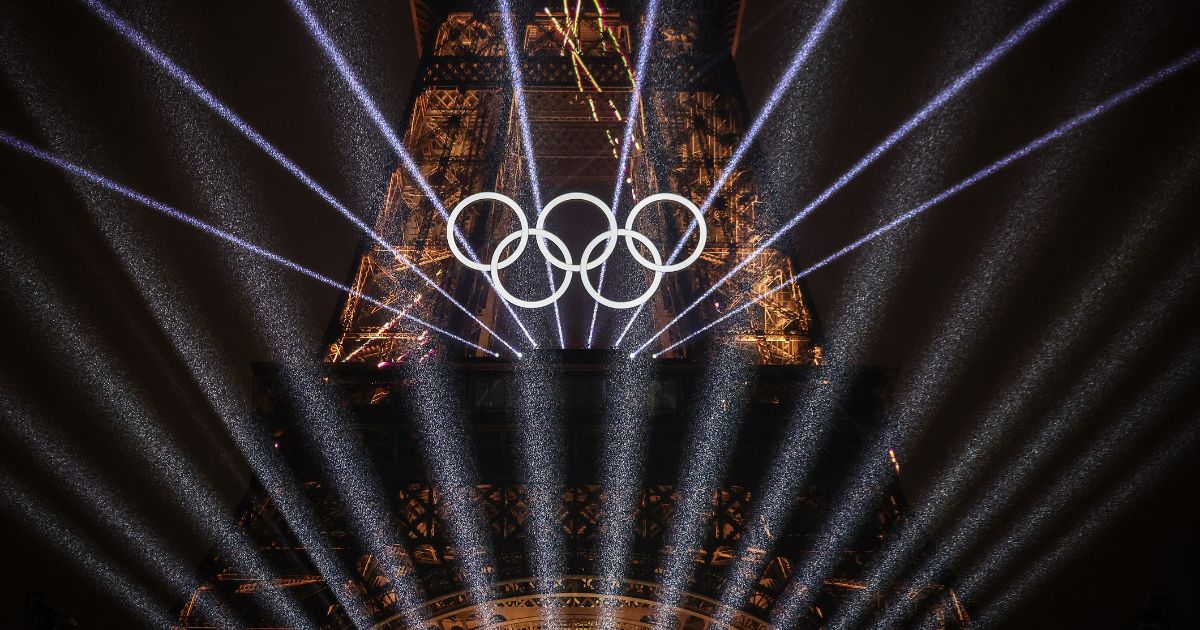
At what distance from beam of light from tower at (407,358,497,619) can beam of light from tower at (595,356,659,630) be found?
1.57 m

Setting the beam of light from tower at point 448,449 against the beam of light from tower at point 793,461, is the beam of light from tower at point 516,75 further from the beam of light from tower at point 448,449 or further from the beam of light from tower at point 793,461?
the beam of light from tower at point 793,461

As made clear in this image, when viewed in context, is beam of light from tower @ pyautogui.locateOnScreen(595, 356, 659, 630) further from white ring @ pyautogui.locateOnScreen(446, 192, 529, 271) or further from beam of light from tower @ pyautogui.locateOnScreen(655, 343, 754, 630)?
white ring @ pyautogui.locateOnScreen(446, 192, 529, 271)

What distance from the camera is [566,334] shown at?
27.9m

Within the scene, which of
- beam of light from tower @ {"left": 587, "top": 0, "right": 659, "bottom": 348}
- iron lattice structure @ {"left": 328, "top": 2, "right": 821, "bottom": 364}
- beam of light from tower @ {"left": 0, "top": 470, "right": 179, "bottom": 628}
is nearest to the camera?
beam of light from tower @ {"left": 0, "top": 470, "right": 179, "bottom": 628}

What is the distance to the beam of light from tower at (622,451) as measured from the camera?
15.2 metres

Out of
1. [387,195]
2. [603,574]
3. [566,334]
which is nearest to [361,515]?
[603,574]

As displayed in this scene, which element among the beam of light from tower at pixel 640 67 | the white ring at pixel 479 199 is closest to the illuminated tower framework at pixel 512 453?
the white ring at pixel 479 199

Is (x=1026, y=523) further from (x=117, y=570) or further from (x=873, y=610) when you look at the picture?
(x=117, y=570)

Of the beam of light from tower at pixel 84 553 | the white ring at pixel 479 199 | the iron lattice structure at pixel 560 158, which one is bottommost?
the beam of light from tower at pixel 84 553

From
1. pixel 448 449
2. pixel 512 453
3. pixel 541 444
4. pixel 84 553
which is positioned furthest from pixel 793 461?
pixel 84 553

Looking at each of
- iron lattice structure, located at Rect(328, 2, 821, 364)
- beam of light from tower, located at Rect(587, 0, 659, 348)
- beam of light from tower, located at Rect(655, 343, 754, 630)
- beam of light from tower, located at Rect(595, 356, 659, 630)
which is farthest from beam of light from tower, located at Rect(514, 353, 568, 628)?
beam of light from tower, located at Rect(587, 0, 659, 348)

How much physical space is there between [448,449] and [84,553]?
4640 millimetres

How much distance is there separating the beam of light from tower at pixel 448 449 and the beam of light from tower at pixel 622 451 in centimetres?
157

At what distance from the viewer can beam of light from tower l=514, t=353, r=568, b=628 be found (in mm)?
15328
